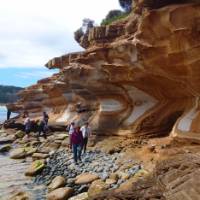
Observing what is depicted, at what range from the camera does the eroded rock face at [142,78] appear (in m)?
16.2

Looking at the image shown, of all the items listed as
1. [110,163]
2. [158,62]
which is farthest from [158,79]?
[110,163]

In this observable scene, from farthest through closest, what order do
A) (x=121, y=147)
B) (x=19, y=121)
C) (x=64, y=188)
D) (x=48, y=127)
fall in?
(x=19, y=121) → (x=48, y=127) → (x=121, y=147) → (x=64, y=188)

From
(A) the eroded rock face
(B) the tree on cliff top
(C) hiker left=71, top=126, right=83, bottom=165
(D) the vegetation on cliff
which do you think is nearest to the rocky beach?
(A) the eroded rock face

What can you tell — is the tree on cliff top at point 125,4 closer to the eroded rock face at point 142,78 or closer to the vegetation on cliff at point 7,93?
the eroded rock face at point 142,78

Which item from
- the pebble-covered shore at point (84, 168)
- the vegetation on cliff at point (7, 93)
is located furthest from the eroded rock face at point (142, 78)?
the vegetation on cliff at point (7, 93)

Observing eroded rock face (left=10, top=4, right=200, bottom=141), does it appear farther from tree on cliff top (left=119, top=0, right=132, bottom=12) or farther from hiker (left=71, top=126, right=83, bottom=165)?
tree on cliff top (left=119, top=0, right=132, bottom=12)

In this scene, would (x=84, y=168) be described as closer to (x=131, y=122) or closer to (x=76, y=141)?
(x=76, y=141)

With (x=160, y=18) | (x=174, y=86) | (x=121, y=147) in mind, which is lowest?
(x=121, y=147)

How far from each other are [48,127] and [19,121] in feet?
23.8

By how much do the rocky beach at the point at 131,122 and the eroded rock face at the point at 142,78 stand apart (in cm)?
4

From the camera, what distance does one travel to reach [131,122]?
2244cm

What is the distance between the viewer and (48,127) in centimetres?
3136

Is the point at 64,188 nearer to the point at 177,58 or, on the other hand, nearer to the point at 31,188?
the point at 31,188

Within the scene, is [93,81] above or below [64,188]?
above
